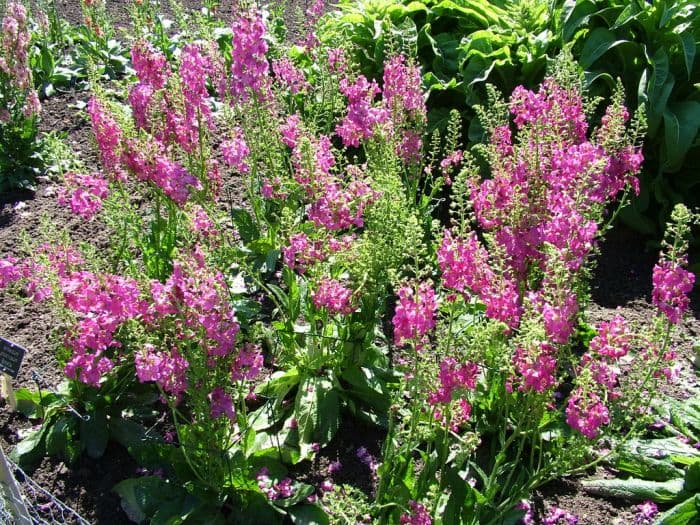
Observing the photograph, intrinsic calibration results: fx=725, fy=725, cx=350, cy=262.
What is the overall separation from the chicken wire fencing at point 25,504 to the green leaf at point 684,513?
226 cm

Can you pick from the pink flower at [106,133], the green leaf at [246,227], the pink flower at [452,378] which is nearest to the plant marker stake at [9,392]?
the pink flower at [106,133]

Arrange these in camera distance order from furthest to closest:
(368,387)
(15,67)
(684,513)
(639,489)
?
(15,67)
(368,387)
(639,489)
(684,513)

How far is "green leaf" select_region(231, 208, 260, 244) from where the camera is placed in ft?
14.4

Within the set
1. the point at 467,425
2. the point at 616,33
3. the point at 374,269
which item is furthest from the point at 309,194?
the point at 616,33

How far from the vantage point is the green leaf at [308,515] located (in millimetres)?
2996

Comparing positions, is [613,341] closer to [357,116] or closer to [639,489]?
[639,489]

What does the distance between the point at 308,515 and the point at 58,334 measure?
1627 mm

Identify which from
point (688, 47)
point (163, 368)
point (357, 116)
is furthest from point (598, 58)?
point (163, 368)

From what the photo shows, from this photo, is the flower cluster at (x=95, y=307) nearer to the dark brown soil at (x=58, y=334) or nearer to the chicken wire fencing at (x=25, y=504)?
the dark brown soil at (x=58, y=334)

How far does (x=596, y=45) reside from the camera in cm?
479

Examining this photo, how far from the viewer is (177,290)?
2658 millimetres

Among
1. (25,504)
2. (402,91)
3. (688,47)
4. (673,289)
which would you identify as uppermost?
(688,47)

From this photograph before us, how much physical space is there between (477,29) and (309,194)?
290cm

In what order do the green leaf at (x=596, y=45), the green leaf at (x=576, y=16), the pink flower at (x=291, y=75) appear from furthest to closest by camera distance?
the green leaf at (x=576, y=16) → the green leaf at (x=596, y=45) → the pink flower at (x=291, y=75)
